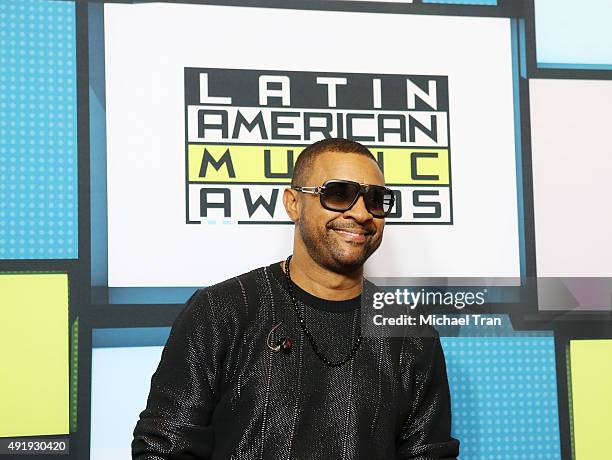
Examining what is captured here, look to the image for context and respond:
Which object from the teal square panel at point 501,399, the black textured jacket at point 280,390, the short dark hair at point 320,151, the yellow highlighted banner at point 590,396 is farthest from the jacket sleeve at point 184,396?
the yellow highlighted banner at point 590,396

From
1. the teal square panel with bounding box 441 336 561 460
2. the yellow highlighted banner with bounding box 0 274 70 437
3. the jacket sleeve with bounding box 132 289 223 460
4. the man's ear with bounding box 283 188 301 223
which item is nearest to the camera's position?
the jacket sleeve with bounding box 132 289 223 460

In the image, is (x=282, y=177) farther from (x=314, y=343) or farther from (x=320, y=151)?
(x=314, y=343)

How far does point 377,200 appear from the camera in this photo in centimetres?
209

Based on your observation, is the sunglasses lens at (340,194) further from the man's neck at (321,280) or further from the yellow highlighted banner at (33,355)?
the yellow highlighted banner at (33,355)

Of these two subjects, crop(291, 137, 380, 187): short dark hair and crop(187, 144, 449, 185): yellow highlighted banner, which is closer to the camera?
crop(291, 137, 380, 187): short dark hair

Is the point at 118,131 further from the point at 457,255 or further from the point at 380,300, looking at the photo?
the point at 457,255

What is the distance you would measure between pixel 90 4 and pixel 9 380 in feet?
3.43

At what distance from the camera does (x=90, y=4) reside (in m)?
2.40

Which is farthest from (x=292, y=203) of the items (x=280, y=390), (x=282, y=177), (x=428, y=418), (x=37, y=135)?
(x=37, y=135)

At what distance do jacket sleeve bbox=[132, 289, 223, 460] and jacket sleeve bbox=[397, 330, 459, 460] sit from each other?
0.47 meters

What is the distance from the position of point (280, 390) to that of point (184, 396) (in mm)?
229

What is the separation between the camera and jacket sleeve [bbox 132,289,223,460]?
1.85 metres

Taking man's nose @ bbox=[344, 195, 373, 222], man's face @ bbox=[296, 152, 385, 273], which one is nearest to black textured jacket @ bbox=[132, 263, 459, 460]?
man's face @ bbox=[296, 152, 385, 273]

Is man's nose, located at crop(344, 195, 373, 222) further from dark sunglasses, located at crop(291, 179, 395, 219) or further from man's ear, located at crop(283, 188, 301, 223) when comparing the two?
man's ear, located at crop(283, 188, 301, 223)
